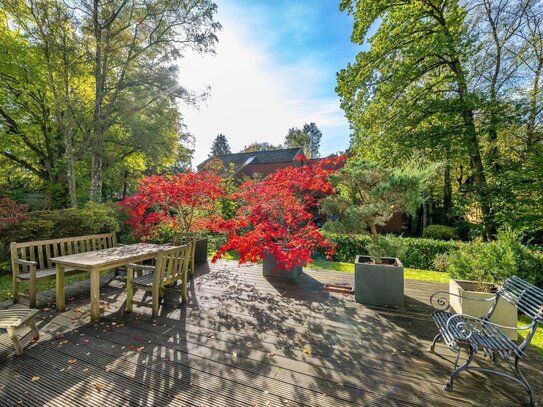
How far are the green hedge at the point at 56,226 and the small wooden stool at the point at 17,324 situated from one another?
147 inches

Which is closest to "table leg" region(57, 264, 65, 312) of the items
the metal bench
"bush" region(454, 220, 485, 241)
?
the metal bench

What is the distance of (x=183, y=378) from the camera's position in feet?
7.08

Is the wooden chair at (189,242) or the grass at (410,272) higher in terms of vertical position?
the wooden chair at (189,242)

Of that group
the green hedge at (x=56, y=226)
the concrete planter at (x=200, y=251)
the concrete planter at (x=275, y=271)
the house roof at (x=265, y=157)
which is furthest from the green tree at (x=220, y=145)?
the concrete planter at (x=275, y=271)

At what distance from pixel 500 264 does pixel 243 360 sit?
4.15m

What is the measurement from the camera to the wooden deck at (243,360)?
1.96 metres

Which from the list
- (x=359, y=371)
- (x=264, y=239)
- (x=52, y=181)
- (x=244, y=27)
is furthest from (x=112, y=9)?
(x=359, y=371)

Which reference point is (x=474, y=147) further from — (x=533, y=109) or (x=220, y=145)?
(x=220, y=145)


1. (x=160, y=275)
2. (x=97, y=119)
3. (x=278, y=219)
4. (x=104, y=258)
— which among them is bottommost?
(x=160, y=275)

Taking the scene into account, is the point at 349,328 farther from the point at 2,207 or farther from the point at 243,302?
the point at 2,207

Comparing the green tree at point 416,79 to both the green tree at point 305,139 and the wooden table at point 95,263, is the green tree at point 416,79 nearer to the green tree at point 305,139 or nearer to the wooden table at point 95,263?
the wooden table at point 95,263

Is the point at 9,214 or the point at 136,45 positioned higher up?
the point at 136,45

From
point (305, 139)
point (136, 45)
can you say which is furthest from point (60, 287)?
point (305, 139)

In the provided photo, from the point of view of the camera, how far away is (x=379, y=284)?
3.80m
